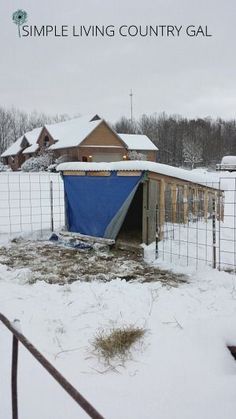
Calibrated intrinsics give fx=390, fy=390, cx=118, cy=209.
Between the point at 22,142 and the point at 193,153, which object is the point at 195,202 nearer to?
the point at 22,142

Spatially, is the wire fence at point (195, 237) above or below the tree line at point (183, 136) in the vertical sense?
below

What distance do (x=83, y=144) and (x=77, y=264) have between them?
31.3 metres

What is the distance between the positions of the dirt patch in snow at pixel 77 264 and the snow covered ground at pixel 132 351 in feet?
3.04

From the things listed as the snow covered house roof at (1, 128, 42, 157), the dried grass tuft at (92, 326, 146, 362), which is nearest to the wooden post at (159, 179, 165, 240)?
the dried grass tuft at (92, 326, 146, 362)

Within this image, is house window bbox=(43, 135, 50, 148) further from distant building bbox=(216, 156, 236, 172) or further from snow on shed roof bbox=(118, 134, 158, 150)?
distant building bbox=(216, 156, 236, 172)

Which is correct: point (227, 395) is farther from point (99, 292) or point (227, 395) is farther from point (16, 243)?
point (16, 243)

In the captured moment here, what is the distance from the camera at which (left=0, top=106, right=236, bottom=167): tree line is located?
65812 mm

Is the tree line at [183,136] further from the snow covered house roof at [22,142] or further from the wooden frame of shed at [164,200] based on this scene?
the wooden frame of shed at [164,200]

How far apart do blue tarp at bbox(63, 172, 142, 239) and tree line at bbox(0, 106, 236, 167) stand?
167 ft

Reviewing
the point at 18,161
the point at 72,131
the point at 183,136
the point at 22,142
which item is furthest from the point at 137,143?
the point at 183,136

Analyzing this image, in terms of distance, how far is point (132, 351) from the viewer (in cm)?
350

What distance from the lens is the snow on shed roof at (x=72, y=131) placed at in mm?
37812

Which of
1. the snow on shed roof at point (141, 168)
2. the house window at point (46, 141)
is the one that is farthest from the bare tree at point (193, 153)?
the snow on shed roof at point (141, 168)

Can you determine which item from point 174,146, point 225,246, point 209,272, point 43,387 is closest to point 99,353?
point 43,387
